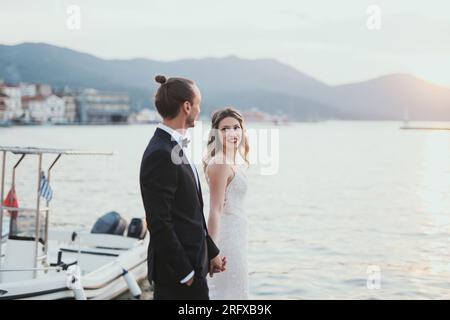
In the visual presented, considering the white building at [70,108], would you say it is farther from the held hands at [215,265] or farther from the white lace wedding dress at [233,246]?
the held hands at [215,265]

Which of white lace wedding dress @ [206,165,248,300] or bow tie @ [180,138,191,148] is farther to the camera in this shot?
white lace wedding dress @ [206,165,248,300]

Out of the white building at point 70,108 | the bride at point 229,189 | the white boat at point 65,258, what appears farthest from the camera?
the white building at point 70,108

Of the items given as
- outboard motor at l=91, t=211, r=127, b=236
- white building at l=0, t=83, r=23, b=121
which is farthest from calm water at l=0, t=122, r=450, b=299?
white building at l=0, t=83, r=23, b=121

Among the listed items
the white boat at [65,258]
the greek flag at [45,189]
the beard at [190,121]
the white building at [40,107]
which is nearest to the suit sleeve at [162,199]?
the beard at [190,121]

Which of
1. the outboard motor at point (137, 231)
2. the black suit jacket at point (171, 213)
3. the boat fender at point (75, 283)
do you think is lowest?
the boat fender at point (75, 283)

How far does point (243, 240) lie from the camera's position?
4590 mm

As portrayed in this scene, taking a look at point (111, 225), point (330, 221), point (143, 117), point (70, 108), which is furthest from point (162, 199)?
point (143, 117)

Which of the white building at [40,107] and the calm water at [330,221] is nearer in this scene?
the calm water at [330,221]

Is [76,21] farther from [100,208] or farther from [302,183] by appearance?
[302,183]

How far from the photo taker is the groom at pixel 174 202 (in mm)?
3648

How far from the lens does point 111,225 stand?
14062 millimetres

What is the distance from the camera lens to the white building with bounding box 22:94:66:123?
152625 millimetres

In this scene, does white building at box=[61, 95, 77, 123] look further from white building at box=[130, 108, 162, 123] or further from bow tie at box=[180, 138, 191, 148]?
bow tie at box=[180, 138, 191, 148]
